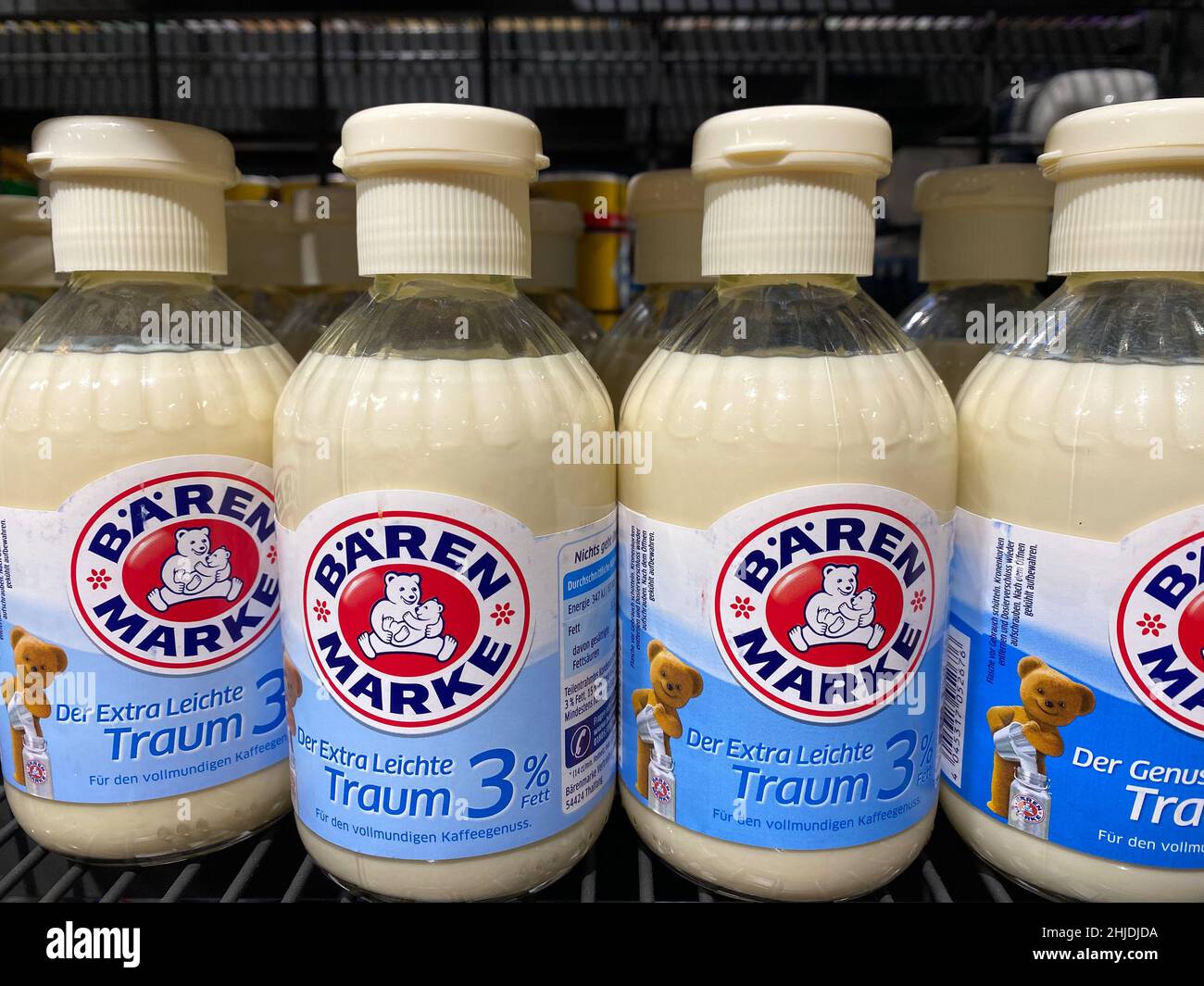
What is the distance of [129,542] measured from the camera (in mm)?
633

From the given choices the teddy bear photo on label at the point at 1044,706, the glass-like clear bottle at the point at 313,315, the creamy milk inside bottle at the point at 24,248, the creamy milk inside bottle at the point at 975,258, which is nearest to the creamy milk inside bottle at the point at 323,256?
the glass-like clear bottle at the point at 313,315

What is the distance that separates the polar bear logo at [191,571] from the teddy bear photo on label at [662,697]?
299 millimetres

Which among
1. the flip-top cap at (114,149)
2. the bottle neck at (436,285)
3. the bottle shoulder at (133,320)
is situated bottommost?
the bottle shoulder at (133,320)

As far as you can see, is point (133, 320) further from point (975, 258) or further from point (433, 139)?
point (975, 258)

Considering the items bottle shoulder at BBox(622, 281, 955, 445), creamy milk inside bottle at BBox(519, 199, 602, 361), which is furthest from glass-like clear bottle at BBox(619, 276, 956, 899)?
creamy milk inside bottle at BBox(519, 199, 602, 361)

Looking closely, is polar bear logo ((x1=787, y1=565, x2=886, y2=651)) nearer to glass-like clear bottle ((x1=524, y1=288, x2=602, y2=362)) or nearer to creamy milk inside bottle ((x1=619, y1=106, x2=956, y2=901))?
creamy milk inside bottle ((x1=619, y1=106, x2=956, y2=901))

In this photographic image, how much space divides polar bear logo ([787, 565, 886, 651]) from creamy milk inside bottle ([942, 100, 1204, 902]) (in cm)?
10

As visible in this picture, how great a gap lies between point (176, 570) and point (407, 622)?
18cm

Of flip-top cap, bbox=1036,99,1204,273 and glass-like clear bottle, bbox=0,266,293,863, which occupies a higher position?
flip-top cap, bbox=1036,99,1204,273

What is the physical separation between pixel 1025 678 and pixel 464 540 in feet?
1.22

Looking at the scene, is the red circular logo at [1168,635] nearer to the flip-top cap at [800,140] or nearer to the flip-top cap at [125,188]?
the flip-top cap at [800,140]

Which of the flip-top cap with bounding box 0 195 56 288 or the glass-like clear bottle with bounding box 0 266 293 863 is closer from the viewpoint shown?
the glass-like clear bottle with bounding box 0 266 293 863

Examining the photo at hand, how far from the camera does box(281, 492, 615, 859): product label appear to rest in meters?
0.58

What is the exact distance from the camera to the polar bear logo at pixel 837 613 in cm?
59
